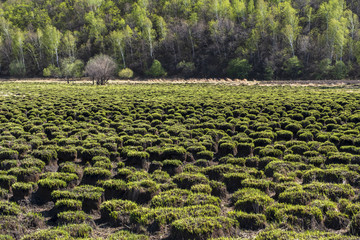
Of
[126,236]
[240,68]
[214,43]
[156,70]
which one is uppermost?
[214,43]

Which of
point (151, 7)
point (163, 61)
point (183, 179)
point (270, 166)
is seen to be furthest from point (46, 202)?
point (151, 7)

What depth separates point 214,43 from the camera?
93312 mm

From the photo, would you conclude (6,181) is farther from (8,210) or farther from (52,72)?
(52,72)

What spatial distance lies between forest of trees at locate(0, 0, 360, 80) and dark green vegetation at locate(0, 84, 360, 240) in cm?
5977

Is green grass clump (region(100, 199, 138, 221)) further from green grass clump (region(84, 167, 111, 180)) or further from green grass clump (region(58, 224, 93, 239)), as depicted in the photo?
green grass clump (region(84, 167, 111, 180))

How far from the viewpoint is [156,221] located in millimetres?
8133

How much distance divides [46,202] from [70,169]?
88.9 inches

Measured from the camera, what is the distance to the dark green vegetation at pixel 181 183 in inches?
311

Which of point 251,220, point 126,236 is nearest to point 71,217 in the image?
point 126,236

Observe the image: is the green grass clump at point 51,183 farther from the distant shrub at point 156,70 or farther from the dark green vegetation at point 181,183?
the distant shrub at point 156,70

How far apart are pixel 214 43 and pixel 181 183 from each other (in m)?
86.6

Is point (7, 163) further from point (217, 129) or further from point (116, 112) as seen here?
point (116, 112)

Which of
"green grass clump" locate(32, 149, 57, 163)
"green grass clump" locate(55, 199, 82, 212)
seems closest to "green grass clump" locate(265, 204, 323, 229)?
"green grass clump" locate(55, 199, 82, 212)

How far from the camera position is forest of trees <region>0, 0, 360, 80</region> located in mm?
75812
